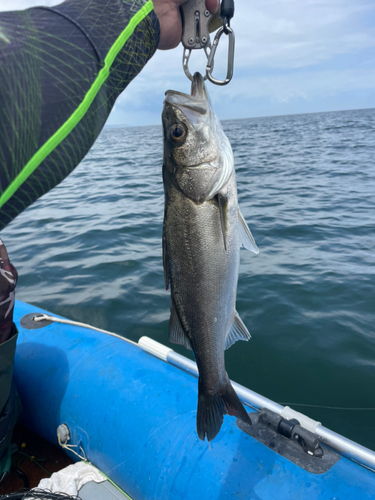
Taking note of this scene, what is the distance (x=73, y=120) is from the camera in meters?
1.19

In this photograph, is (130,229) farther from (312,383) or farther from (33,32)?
(33,32)

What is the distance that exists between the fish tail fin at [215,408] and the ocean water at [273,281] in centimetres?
216

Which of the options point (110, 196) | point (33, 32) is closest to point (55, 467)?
point (33, 32)

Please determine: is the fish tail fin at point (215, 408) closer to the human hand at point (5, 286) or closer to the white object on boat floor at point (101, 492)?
the human hand at point (5, 286)

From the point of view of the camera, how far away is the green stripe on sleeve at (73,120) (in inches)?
43.9

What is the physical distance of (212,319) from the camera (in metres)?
1.51

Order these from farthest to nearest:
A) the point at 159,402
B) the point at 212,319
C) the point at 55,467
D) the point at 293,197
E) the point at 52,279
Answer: the point at 293,197 < the point at 52,279 < the point at 55,467 < the point at 159,402 < the point at 212,319

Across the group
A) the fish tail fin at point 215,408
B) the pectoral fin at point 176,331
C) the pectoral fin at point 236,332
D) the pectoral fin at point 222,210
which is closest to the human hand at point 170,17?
the pectoral fin at point 222,210

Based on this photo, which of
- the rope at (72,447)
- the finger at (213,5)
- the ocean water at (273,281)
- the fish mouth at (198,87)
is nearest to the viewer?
the fish mouth at (198,87)

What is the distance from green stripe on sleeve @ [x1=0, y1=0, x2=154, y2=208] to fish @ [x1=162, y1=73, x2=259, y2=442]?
0.85 ft

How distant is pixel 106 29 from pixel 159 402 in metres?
2.17

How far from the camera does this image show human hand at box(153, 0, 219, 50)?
62.7 inches

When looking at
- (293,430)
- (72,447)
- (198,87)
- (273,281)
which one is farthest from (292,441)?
(273,281)

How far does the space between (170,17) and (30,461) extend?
329 centimetres
